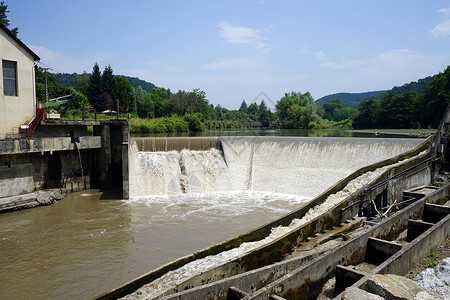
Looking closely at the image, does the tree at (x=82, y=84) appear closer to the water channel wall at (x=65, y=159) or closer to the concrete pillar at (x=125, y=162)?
the water channel wall at (x=65, y=159)

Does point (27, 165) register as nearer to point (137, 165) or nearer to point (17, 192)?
point (17, 192)

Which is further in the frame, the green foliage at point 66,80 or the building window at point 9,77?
the green foliage at point 66,80

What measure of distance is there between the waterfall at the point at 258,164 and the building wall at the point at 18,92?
5.04 metres

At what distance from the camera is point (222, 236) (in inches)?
409

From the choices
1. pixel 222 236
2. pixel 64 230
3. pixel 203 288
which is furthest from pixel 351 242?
pixel 64 230

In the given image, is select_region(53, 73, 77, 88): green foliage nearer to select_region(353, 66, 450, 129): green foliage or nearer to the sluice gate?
select_region(353, 66, 450, 129): green foliage

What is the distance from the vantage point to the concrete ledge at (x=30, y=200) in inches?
502

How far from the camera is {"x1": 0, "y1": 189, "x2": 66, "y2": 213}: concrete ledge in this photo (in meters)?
12.7

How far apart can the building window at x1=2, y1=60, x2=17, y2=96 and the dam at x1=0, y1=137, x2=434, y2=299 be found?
17.7 ft

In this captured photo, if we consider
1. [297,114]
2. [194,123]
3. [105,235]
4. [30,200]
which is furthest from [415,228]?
[297,114]

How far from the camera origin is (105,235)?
1051cm

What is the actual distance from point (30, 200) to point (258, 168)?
10.6 metres

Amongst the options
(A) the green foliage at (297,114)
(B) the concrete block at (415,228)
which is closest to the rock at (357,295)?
(B) the concrete block at (415,228)

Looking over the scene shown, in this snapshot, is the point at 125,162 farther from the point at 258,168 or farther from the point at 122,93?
the point at 122,93
